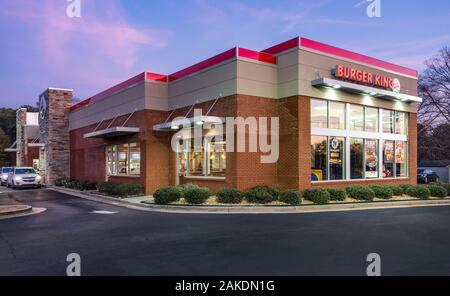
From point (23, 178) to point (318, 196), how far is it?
78.1ft

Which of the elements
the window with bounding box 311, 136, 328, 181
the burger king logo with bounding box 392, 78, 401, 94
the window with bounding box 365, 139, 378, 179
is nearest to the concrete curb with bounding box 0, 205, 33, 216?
the window with bounding box 311, 136, 328, 181

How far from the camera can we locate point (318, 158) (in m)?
17.8

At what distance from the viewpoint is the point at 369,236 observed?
30.3ft

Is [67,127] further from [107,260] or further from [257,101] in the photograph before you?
[107,260]

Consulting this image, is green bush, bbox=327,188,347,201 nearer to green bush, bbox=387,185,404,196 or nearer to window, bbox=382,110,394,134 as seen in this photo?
green bush, bbox=387,185,404,196

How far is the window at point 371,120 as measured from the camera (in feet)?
66.2

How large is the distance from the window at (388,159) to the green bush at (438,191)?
2.54 meters

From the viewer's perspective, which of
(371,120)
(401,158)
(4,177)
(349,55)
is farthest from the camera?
(4,177)

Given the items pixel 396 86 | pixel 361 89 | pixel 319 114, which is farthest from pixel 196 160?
pixel 396 86

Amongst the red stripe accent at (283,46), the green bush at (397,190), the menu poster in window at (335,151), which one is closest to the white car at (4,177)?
the red stripe accent at (283,46)

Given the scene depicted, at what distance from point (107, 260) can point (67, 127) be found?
2878cm

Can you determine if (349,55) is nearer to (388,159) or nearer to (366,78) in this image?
(366,78)

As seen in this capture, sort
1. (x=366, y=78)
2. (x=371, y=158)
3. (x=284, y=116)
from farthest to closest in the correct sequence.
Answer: (x=371, y=158)
(x=366, y=78)
(x=284, y=116)

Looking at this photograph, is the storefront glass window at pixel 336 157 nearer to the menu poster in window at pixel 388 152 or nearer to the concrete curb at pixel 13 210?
the menu poster in window at pixel 388 152
